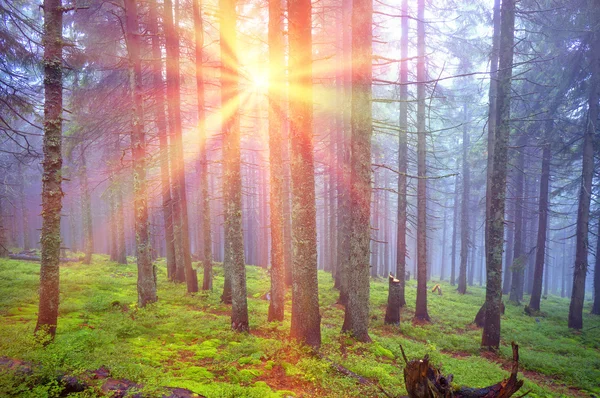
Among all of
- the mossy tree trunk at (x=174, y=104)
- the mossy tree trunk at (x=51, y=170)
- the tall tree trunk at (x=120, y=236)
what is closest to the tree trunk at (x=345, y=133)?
the mossy tree trunk at (x=174, y=104)

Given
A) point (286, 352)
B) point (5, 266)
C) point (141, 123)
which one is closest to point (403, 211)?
point (286, 352)

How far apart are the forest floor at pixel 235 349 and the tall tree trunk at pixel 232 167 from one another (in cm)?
89

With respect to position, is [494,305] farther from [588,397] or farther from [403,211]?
[403,211]

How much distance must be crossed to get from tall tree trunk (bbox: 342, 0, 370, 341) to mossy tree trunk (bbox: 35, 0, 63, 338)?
22.9ft

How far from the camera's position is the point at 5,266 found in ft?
53.8

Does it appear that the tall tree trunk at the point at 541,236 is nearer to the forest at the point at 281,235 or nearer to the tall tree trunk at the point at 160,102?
the forest at the point at 281,235

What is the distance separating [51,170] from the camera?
22.0 feet

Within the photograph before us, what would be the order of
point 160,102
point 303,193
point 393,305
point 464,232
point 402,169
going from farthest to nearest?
point 464,232, point 160,102, point 402,169, point 393,305, point 303,193

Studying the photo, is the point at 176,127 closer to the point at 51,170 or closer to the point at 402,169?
the point at 51,170

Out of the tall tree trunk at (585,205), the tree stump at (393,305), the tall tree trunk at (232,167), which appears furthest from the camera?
the tall tree trunk at (585,205)

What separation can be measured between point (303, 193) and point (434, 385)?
14.1 ft

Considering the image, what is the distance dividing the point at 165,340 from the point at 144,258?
12.1 ft

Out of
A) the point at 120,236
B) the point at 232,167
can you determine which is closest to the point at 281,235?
the point at 232,167

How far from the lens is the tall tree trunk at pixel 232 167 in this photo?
855 centimetres
